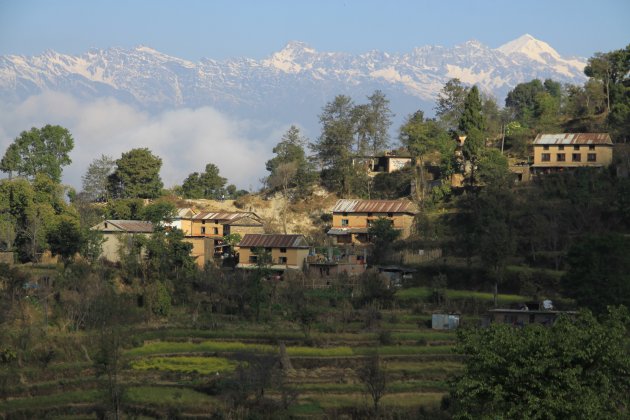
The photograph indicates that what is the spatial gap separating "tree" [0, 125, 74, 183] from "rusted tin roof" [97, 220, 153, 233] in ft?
32.8

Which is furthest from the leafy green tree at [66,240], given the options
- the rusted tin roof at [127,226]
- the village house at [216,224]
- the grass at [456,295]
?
the grass at [456,295]

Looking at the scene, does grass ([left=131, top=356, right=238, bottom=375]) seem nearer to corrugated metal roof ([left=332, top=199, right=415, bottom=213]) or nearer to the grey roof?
corrugated metal roof ([left=332, top=199, right=415, bottom=213])

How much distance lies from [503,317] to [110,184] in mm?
32589

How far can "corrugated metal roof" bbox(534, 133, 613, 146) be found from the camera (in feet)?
171

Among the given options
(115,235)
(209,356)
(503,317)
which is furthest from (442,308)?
(115,235)

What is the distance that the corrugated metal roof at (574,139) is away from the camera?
52219 mm

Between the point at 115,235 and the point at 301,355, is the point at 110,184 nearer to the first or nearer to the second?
the point at 115,235

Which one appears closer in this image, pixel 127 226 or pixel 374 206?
pixel 127 226

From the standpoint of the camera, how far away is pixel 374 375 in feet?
95.6

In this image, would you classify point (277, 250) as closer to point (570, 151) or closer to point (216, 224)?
point (216, 224)

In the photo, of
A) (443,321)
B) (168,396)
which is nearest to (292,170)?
(443,321)

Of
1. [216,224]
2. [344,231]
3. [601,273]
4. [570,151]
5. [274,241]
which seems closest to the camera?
[601,273]

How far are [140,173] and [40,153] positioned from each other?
617 centimetres

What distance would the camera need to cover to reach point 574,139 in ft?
174
